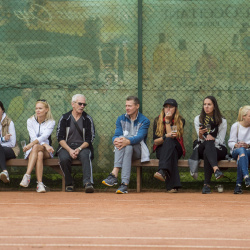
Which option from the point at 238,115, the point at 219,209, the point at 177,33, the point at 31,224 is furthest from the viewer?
the point at 177,33

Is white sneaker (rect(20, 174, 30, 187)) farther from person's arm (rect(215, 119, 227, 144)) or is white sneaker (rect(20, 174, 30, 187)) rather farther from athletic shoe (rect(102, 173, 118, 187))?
person's arm (rect(215, 119, 227, 144))

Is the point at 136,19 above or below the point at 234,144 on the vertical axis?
above

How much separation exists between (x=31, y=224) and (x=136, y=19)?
4.86m

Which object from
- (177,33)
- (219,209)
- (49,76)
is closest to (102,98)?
(49,76)

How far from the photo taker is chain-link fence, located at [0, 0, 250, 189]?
9672 mm

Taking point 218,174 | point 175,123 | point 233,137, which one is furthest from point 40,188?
point 233,137

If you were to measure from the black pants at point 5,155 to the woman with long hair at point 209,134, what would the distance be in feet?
8.55

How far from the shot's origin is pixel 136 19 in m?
9.77

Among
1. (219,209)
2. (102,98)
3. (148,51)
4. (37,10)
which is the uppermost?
(37,10)

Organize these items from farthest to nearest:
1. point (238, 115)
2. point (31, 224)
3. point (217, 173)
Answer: point (238, 115), point (217, 173), point (31, 224)

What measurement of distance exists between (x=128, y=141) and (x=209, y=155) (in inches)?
43.2

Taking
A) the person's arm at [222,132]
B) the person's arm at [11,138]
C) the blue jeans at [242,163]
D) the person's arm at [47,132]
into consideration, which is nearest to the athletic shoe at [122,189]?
the person's arm at [47,132]

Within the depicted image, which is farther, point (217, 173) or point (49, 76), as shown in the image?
point (49, 76)

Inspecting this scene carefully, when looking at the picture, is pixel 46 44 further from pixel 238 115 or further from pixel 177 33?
pixel 238 115
